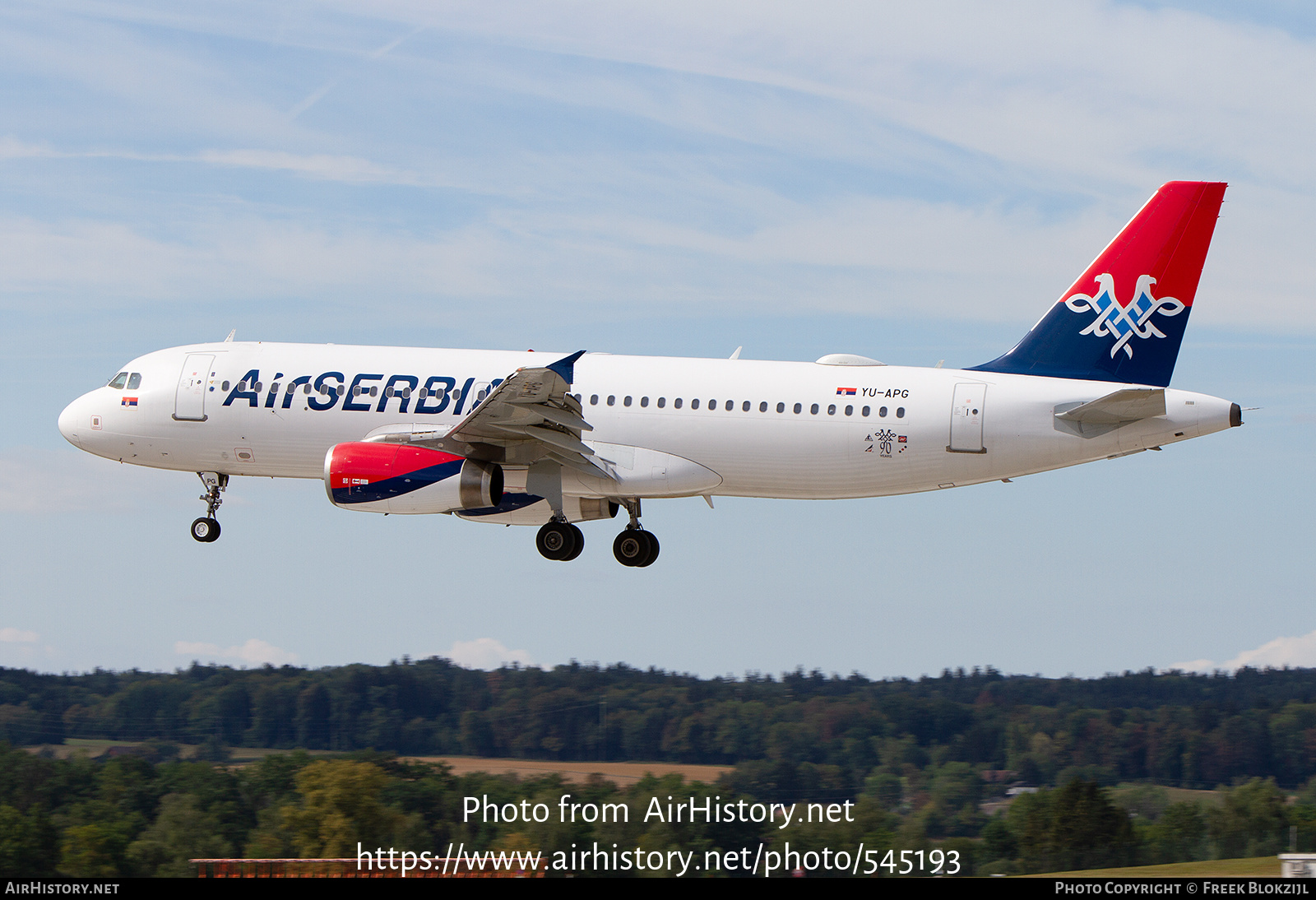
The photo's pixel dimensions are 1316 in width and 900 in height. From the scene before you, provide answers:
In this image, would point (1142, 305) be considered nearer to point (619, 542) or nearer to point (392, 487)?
point (619, 542)

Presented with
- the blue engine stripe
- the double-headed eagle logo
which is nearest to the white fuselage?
the double-headed eagle logo

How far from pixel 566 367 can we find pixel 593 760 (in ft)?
96.4

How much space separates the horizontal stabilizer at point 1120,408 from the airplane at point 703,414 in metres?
0.05

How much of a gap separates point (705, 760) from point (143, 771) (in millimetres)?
25852

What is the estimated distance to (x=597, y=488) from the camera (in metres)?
34.8

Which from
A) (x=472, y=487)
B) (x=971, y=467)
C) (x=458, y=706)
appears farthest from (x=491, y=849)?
(x=971, y=467)

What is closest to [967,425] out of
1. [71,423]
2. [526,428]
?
[526,428]

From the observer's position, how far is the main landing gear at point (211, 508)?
37.9 meters

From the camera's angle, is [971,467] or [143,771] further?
[143,771]

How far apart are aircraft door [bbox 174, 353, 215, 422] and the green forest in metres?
23.7

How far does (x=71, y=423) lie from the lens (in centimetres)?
3791

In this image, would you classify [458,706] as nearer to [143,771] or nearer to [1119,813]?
[143,771]

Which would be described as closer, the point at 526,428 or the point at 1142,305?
the point at 526,428

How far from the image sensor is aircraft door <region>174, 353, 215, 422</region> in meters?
36.0
